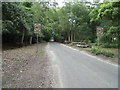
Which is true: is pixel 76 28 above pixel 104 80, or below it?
above

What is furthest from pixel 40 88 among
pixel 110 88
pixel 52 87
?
pixel 110 88

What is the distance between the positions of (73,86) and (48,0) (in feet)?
19.2

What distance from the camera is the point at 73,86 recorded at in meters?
3.37

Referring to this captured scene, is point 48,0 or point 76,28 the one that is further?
point 76,28

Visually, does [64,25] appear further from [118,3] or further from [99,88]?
[99,88]

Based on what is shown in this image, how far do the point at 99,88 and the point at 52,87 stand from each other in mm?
1448

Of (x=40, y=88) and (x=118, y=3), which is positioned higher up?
(x=118, y=3)

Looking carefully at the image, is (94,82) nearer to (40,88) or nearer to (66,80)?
(66,80)

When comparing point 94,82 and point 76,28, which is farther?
point 76,28

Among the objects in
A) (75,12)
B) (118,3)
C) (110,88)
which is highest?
(75,12)

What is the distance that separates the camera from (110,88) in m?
3.28

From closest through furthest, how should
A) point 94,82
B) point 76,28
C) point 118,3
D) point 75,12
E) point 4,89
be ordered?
point 4,89 → point 94,82 → point 118,3 → point 75,12 → point 76,28

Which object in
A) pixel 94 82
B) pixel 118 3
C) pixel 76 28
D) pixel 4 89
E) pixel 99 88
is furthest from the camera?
pixel 76 28

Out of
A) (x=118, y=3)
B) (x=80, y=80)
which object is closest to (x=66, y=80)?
(x=80, y=80)
